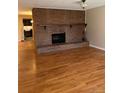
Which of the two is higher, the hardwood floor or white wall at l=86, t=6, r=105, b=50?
white wall at l=86, t=6, r=105, b=50

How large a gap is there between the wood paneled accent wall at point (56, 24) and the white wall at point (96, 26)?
463 millimetres

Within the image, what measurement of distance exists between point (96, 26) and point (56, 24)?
2.32m

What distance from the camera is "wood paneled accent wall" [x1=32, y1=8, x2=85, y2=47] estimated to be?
6554mm

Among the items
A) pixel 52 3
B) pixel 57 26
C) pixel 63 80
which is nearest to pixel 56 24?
pixel 57 26

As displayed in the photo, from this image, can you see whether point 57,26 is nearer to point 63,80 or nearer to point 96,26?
point 96,26

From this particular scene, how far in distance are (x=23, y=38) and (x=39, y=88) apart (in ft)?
31.1

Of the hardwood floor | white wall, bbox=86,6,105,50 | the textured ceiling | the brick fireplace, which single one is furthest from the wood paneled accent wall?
the hardwood floor

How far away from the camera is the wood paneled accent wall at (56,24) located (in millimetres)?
6554

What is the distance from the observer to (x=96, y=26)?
23.5 ft

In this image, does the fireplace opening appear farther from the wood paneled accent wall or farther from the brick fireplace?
the wood paneled accent wall

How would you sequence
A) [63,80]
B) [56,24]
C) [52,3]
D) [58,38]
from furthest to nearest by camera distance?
[58,38] < [56,24] < [52,3] < [63,80]

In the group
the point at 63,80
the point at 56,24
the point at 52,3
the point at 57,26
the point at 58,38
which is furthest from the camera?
the point at 58,38

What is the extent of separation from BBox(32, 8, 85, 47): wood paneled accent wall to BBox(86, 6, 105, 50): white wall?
463 mm
